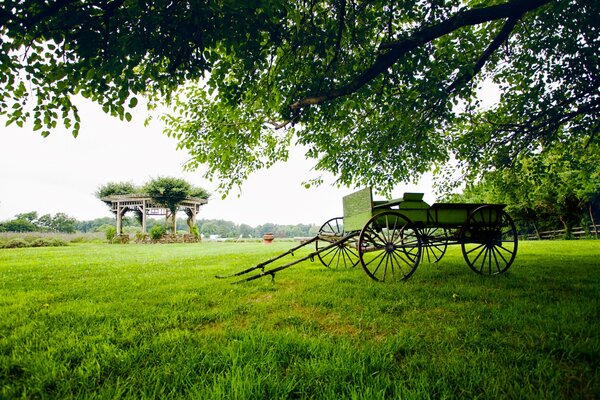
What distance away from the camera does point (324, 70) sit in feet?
18.4

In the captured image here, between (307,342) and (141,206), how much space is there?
1136 inches

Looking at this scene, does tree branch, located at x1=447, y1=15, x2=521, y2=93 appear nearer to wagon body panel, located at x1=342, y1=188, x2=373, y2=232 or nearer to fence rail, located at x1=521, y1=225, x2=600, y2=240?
wagon body panel, located at x1=342, y1=188, x2=373, y2=232

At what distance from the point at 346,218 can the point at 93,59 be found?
5.12 m

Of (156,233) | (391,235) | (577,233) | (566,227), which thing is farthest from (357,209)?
(566,227)

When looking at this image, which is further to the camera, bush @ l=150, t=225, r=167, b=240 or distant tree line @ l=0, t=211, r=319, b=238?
distant tree line @ l=0, t=211, r=319, b=238

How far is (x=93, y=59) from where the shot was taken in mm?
3566

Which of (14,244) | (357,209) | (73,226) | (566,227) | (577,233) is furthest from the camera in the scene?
(73,226)

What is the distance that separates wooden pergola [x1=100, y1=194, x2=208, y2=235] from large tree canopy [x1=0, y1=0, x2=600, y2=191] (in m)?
21.1

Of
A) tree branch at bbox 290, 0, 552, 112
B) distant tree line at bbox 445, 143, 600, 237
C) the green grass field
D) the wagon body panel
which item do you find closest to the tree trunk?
distant tree line at bbox 445, 143, 600, 237

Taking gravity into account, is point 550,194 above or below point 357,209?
above

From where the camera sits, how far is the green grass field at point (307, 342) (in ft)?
6.03

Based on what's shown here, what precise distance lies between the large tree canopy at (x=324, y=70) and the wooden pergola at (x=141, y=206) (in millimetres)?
21139

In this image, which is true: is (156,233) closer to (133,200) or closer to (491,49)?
(133,200)

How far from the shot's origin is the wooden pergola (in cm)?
2666
